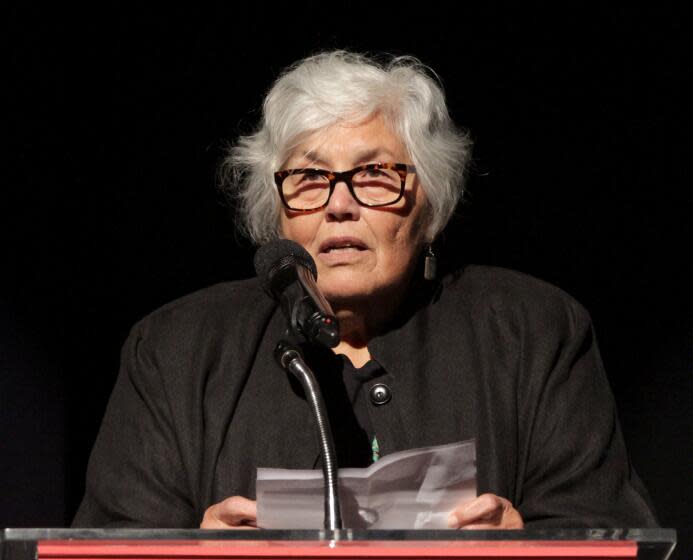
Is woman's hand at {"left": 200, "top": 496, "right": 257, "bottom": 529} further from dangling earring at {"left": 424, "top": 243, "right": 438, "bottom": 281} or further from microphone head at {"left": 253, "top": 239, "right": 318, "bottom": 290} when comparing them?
dangling earring at {"left": 424, "top": 243, "right": 438, "bottom": 281}

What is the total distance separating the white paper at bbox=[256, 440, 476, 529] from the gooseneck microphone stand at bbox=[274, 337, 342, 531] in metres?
0.05

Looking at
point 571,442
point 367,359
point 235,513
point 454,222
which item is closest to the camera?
point 235,513

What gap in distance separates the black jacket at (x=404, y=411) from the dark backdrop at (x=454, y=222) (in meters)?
0.56

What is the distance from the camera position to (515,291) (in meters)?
2.33

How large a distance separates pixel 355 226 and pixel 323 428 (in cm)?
75

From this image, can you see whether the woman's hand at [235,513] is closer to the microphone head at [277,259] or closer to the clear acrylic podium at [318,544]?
the microphone head at [277,259]

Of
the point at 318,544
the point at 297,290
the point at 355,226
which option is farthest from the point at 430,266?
the point at 318,544

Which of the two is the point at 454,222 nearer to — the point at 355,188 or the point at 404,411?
the point at 355,188

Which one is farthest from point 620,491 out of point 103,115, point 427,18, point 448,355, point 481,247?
point 103,115

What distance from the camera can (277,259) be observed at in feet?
5.66

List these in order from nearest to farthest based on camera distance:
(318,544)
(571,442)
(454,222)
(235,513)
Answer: (318,544) → (235,513) → (571,442) → (454,222)

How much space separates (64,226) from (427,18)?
102cm

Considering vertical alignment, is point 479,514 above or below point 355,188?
below

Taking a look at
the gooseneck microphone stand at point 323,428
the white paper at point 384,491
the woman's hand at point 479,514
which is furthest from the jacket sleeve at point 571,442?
the gooseneck microphone stand at point 323,428
